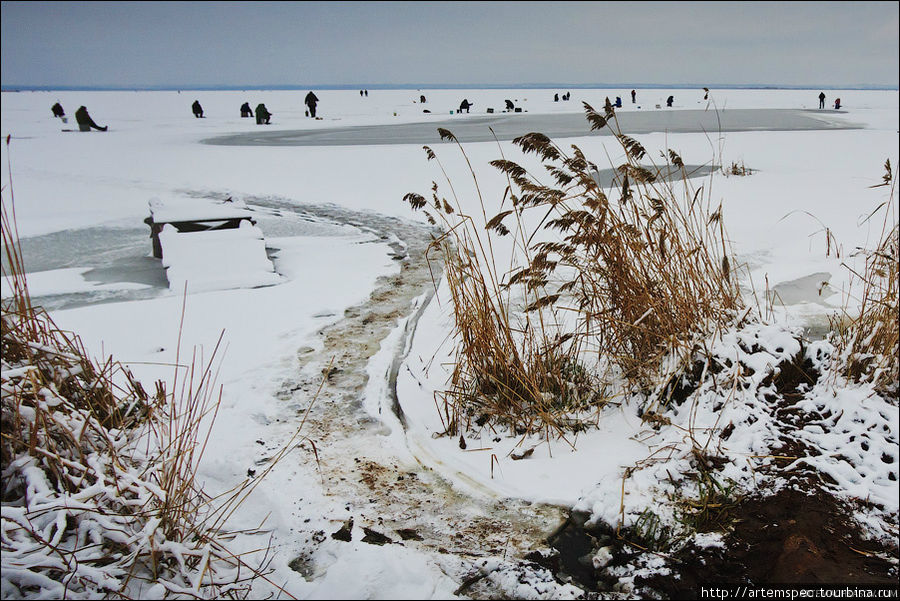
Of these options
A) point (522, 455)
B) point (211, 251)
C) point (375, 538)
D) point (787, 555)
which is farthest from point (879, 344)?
point (211, 251)

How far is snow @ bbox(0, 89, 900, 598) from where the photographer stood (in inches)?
82.7

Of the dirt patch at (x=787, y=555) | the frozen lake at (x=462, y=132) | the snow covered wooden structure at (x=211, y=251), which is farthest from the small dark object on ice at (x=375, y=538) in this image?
the frozen lake at (x=462, y=132)

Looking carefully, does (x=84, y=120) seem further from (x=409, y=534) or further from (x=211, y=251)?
(x=409, y=534)

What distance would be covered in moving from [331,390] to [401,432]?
0.56m

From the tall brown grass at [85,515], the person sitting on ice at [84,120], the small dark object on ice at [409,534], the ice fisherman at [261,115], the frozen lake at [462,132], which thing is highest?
the ice fisherman at [261,115]

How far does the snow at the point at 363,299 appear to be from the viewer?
2100 mm

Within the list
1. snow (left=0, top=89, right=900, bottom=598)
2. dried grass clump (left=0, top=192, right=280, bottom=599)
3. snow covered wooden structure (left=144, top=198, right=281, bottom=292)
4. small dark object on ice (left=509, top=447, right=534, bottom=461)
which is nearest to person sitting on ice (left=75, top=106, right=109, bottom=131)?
snow (left=0, top=89, right=900, bottom=598)

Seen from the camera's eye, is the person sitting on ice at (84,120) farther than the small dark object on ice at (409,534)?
Yes

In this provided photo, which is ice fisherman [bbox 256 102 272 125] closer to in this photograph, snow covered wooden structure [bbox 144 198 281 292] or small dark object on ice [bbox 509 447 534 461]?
snow covered wooden structure [bbox 144 198 281 292]

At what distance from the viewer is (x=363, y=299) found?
4434 mm

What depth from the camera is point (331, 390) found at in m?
3.05

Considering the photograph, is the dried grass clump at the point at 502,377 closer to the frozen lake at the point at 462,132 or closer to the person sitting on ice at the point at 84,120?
the frozen lake at the point at 462,132

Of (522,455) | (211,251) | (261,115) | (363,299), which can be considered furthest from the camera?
(261,115)

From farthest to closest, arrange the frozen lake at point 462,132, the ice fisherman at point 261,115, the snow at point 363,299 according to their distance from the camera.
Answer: the ice fisherman at point 261,115
the frozen lake at point 462,132
the snow at point 363,299
